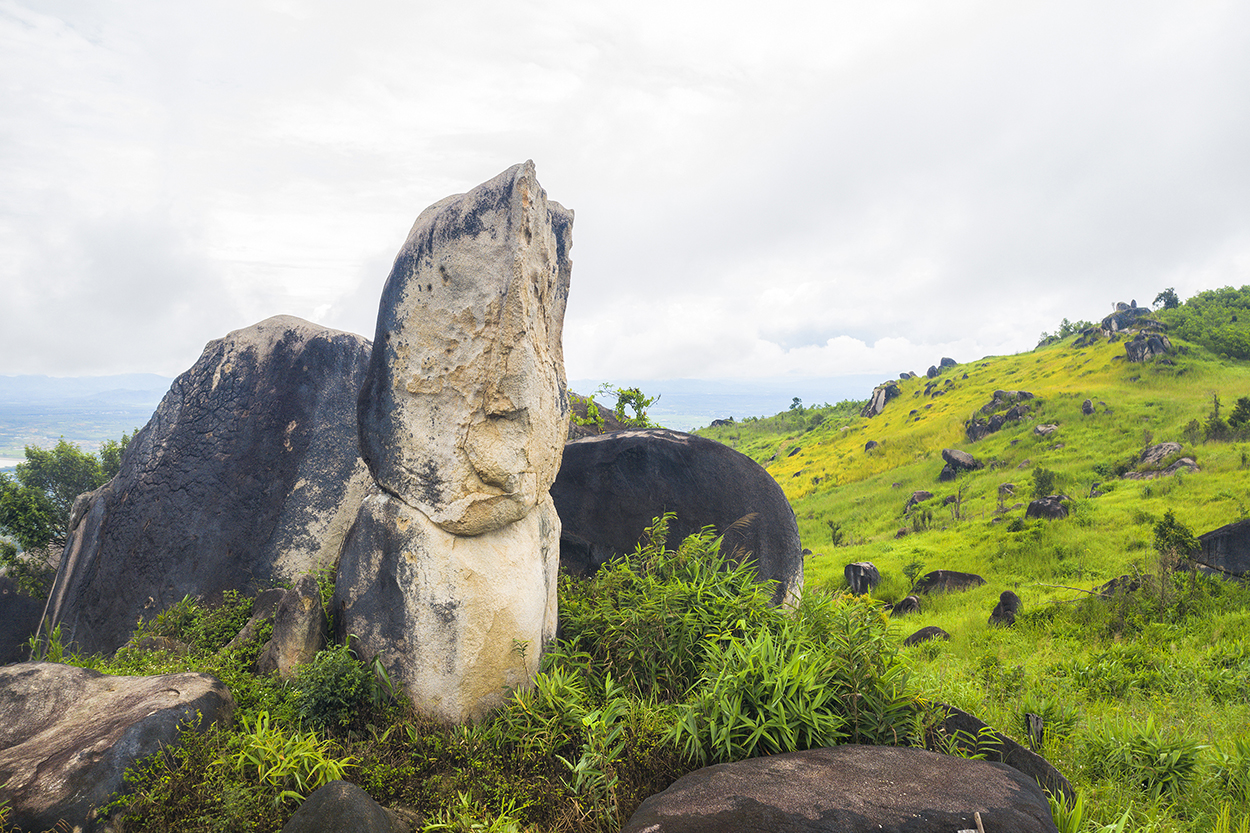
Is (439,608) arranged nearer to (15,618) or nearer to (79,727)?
(79,727)

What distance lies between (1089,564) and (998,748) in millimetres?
→ 12479

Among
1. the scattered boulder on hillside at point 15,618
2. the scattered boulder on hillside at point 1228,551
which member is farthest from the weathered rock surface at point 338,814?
the scattered boulder on hillside at point 1228,551

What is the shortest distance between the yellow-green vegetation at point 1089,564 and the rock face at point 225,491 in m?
7.36

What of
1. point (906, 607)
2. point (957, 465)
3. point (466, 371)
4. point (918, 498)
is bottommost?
point (906, 607)

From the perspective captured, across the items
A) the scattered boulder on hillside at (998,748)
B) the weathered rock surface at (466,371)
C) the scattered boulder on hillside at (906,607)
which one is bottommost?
the scattered boulder on hillside at (906,607)

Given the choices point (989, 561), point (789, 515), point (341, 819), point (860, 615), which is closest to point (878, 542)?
point (989, 561)

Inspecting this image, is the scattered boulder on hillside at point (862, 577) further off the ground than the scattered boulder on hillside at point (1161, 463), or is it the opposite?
the scattered boulder on hillside at point (1161, 463)

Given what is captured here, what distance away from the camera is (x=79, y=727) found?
5.54m

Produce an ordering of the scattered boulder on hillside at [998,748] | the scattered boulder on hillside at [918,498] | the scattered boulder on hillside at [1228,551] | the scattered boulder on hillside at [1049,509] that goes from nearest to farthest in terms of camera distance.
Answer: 1. the scattered boulder on hillside at [998,748]
2. the scattered boulder on hillside at [1228,551]
3. the scattered boulder on hillside at [1049,509]
4. the scattered boulder on hillside at [918,498]

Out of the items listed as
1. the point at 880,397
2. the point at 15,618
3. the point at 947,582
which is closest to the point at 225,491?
the point at 15,618

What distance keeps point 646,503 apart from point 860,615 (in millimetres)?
4565

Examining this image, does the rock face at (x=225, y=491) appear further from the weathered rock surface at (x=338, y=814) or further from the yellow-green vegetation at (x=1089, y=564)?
the yellow-green vegetation at (x=1089, y=564)

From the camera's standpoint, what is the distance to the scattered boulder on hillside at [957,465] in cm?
2763

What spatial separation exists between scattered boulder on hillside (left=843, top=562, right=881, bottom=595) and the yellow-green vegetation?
276mm
